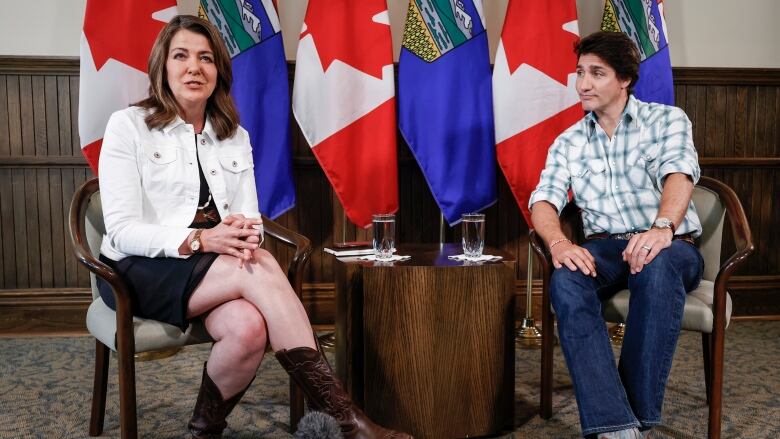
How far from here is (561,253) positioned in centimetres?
195

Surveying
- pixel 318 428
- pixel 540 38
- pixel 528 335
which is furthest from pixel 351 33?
pixel 318 428

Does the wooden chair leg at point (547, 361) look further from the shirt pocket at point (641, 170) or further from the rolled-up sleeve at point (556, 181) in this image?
the shirt pocket at point (641, 170)

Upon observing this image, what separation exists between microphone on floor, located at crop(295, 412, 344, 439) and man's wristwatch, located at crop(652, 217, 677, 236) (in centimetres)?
Answer: 102

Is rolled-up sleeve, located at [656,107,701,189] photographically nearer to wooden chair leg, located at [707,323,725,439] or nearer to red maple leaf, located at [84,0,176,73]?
wooden chair leg, located at [707,323,725,439]

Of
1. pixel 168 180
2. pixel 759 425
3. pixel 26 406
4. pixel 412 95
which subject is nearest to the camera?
pixel 168 180

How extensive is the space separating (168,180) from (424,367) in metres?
0.85

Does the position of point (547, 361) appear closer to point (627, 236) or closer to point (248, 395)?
point (627, 236)

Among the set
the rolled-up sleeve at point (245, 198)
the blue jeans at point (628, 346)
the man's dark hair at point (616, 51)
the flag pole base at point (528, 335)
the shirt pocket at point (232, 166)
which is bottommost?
the flag pole base at point (528, 335)

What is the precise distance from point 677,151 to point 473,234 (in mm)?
648

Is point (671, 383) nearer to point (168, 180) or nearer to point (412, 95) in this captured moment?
point (412, 95)

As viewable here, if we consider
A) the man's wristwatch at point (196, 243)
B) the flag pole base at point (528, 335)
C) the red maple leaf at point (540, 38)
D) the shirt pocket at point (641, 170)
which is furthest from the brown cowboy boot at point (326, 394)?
the red maple leaf at point (540, 38)

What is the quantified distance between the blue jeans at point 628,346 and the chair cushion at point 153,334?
94cm

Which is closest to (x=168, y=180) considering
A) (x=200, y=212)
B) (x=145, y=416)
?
(x=200, y=212)

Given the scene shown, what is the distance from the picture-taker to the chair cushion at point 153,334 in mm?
1737
